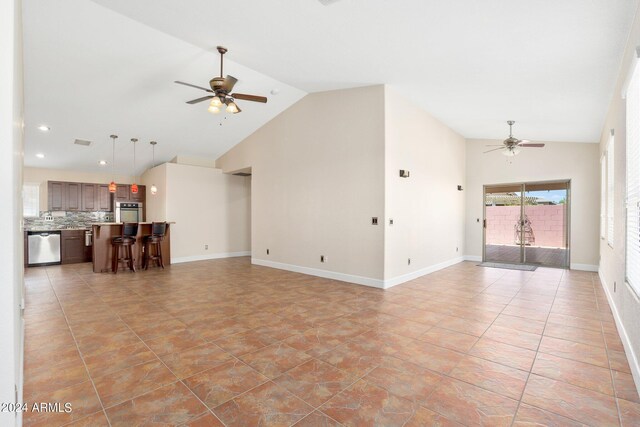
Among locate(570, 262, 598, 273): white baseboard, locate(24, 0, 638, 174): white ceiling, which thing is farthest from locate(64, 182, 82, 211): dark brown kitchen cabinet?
locate(570, 262, 598, 273): white baseboard

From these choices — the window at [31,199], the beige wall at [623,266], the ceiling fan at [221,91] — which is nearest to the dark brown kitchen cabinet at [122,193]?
the window at [31,199]

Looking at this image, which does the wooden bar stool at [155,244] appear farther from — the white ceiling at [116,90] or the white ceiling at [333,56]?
the white ceiling at [333,56]

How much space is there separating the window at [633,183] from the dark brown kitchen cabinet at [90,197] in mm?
11337

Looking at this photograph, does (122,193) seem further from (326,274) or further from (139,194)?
(326,274)

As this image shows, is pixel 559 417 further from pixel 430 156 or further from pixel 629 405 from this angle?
pixel 430 156

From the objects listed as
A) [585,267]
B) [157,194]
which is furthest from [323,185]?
[585,267]

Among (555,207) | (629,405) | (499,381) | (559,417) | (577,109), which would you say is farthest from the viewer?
(555,207)

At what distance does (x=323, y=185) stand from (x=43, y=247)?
7272 mm

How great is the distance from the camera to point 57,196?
8.45m

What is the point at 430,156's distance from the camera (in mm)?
6508

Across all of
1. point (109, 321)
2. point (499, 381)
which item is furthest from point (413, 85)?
point (109, 321)

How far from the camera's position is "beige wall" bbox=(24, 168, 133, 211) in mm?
8258

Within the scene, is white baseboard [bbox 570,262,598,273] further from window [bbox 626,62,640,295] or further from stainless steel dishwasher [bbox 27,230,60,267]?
stainless steel dishwasher [bbox 27,230,60,267]

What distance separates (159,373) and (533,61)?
5.01 meters
